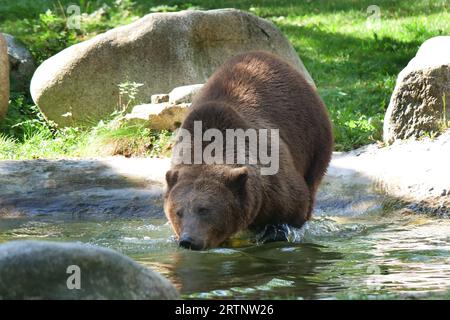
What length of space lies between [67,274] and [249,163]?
134 inches

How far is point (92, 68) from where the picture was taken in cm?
1379

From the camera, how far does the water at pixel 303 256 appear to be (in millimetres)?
6371

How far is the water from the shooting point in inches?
251

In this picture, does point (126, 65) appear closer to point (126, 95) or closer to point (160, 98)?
point (126, 95)

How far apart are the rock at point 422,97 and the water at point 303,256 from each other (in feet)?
5.25

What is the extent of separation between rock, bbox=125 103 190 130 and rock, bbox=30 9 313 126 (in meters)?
1.28

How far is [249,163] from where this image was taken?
8203 mm

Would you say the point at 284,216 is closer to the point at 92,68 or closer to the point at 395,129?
the point at 395,129

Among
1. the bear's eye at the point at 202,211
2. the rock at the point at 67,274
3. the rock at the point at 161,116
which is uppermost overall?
the rock at the point at 67,274

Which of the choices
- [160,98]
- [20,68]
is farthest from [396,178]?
[20,68]

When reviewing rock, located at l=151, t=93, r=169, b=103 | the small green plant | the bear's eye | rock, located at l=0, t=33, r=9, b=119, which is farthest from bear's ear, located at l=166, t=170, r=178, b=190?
rock, located at l=0, t=33, r=9, b=119

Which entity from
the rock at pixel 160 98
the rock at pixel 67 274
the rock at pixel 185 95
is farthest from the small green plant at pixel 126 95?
the rock at pixel 67 274

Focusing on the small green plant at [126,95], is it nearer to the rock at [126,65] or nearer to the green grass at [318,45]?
the rock at [126,65]

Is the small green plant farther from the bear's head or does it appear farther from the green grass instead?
the bear's head
